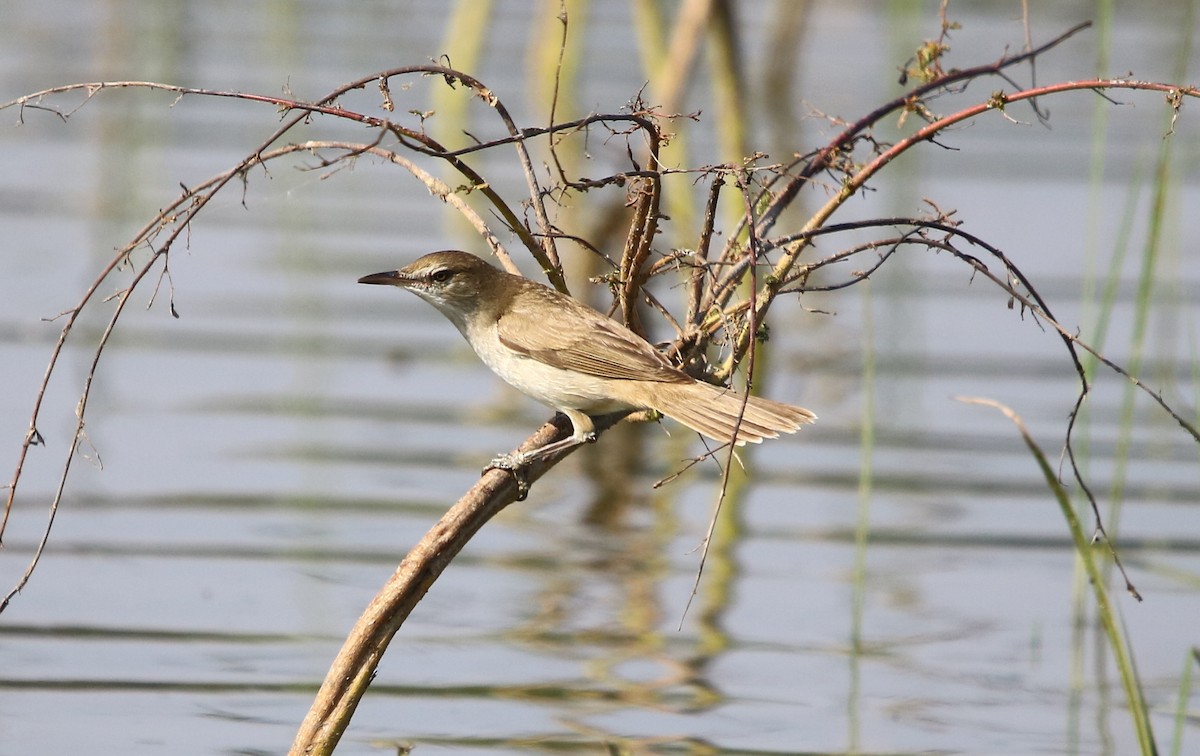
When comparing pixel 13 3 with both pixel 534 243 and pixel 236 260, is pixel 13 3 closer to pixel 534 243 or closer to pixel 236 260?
pixel 236 260

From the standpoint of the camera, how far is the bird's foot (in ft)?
13.9

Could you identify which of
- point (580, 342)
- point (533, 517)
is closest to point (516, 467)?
point (580, 342)

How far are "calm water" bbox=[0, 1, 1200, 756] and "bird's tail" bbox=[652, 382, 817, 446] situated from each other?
3.02 ft

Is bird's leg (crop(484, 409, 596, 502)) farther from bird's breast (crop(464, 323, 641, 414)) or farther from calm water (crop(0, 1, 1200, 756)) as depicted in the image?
calm water (crop(0, 1, 1200, 756))

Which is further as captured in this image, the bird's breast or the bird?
the bird's breast

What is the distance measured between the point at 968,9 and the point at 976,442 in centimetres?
1341

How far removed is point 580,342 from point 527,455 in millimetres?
790

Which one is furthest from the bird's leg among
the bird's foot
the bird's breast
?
the bird's breast

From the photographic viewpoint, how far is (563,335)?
5.02m

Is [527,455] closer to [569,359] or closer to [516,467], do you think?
[516,467]

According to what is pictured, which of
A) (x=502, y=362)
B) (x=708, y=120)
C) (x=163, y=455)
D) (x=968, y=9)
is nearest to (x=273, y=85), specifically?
(x=708, y=120)

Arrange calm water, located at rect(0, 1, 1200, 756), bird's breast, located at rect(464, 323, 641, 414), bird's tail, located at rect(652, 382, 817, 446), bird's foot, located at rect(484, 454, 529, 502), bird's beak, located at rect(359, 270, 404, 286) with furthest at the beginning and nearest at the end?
calm water, located at rect(0, 1, 1200, 756) → bird's beak, located at rect(359, 270, 404, 286) → bird's breast, located at rect(464, 323, 641, 414) → bird's tail, located at rect(652, 382, 817, 446) → bird's foot, located at rect(484, 454, 529, 502)

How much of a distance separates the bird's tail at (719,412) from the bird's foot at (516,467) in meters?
0.47

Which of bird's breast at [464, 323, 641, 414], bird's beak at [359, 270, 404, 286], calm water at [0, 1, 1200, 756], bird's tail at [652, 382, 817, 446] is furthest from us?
calm water at [0, 1, 1200, 756]
